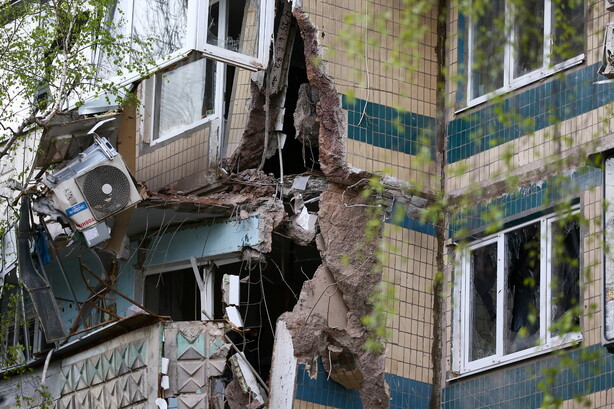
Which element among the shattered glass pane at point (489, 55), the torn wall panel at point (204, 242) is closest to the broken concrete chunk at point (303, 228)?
the torn wall panel at point (204, 242)

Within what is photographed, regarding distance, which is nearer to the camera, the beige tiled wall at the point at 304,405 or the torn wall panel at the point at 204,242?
the beige tiled wall at the point at 304,405

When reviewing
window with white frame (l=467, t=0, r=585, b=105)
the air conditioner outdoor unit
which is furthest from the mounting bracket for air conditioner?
the air conditioner outdoor unit

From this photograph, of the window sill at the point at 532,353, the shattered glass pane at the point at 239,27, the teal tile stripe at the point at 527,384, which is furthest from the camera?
the shattered glass pane at the point at 239,27

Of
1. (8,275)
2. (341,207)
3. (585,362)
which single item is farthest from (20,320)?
(585,362)

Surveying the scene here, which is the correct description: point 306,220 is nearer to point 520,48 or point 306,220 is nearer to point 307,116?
point 307,116

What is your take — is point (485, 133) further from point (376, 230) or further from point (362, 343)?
point (362, 343)

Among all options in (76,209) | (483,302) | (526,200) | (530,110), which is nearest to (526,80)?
(530,110)

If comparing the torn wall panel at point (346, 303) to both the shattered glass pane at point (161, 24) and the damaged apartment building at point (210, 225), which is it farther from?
the shattered glass pane at point (161, 24)

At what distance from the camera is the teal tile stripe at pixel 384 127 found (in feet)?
47.6

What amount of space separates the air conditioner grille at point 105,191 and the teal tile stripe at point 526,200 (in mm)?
3335

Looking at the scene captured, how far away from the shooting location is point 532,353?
13281 millimetres

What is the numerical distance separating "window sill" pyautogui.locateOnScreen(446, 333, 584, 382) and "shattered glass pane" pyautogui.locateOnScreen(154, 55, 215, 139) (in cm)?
397

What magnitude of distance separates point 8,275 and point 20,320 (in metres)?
0.54

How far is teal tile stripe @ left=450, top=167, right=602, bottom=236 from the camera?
43.4 ft
